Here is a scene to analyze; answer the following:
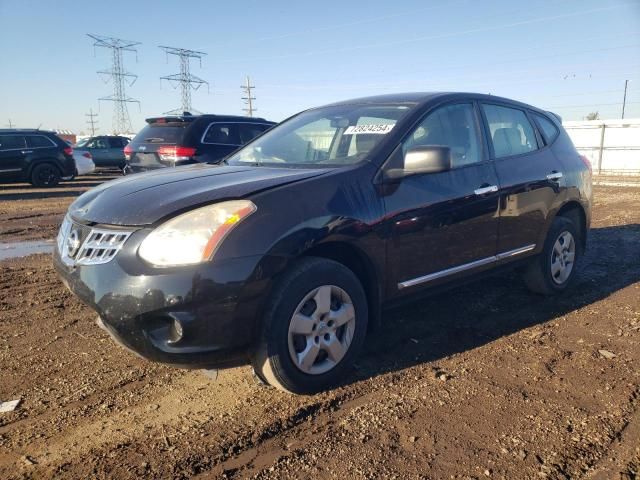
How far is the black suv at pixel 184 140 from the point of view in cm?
836

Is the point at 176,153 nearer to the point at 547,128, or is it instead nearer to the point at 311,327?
the point at 547,128

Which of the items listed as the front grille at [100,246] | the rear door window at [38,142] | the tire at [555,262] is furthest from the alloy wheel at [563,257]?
the rear door window at [38,142]

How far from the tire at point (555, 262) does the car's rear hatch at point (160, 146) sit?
5.69m

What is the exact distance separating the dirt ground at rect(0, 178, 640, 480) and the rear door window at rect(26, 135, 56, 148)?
40.0 feet

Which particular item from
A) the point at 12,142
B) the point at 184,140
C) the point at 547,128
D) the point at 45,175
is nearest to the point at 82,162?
the point at 45,175

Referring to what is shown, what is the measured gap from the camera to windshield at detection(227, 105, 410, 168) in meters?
3.47

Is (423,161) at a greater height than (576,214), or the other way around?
(423,161)

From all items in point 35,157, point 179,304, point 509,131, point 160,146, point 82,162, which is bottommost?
point 179,304

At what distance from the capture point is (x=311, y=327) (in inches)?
112

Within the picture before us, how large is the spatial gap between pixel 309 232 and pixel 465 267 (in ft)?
4.91

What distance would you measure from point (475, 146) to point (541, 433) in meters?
2.18

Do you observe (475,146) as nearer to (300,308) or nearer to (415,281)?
(415,281)

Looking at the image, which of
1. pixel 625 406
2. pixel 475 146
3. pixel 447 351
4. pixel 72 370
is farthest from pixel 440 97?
pixel 72 370

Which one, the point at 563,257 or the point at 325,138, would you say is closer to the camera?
the point at 325,138
